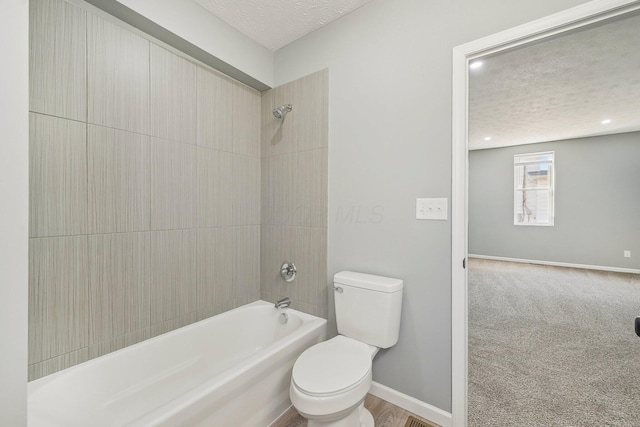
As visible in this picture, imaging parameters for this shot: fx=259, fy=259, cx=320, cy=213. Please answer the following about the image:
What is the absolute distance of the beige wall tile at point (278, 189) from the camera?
6.77ft

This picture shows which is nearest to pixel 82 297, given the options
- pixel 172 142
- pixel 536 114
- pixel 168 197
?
pixel 168 197

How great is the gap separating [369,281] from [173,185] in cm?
138

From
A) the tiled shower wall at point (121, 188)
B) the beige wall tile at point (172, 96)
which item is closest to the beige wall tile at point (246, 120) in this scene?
the tiled shower wall at point (121, 188)

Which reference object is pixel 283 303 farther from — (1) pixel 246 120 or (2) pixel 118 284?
(1) pixel 246 120

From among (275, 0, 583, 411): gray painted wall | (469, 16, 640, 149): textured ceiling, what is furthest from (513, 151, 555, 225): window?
(275, 0, 583, 411): gray painted wall

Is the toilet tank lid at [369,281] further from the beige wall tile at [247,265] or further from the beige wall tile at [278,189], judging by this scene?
the beige wall tile at [247,265]

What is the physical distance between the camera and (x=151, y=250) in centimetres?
158

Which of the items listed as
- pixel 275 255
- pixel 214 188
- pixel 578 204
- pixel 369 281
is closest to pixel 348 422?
pixel 369 281

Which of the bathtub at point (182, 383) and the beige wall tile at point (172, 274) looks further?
the beige wall tile at point (172, 274)

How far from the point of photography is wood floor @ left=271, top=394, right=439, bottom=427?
1445mm

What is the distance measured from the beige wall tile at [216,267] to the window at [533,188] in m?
6.17

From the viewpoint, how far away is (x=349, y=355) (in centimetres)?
138

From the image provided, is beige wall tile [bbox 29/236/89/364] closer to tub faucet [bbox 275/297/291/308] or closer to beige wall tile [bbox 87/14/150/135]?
beige wall tile [bbox 87/14/150/135]

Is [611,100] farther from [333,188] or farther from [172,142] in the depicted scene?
[172,142]
